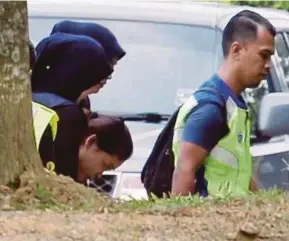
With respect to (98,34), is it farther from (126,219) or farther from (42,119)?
(126,219)

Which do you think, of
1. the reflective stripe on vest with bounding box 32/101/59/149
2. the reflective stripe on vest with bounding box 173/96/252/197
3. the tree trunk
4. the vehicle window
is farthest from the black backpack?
the vehicle window

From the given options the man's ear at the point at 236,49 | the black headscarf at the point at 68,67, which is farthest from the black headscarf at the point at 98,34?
the man's ear at the point at 236,49

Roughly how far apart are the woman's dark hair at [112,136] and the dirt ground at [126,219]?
1.54 m

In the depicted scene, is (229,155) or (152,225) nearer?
(152,225)

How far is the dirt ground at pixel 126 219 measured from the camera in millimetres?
3908

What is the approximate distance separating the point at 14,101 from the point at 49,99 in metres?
1.25

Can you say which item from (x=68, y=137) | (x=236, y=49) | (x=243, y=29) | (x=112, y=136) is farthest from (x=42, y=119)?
(x=243, y=29)

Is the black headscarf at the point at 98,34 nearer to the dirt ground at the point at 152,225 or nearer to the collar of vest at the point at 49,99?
the collar of vest at the point at 49,99

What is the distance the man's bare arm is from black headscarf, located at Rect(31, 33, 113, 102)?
0.78 m

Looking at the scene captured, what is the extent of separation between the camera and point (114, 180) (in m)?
6.56

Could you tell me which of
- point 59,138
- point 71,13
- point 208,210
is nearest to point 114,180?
point 59,138

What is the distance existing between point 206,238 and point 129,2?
4453mm

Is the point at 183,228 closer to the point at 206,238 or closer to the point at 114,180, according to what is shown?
the point at 206,238

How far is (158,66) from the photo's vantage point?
293 inches
